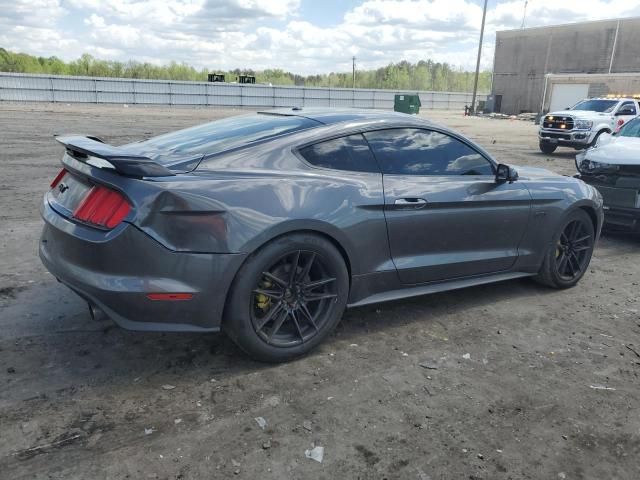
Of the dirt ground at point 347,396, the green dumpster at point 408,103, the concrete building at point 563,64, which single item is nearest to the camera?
the dirt ground at point 347,396

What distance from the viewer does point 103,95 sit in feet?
128

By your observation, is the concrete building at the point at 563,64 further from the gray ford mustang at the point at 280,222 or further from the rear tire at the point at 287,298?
the rear tire at the point at 287,298

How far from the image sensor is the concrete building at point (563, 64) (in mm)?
39750

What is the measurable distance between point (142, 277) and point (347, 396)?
4.43ft

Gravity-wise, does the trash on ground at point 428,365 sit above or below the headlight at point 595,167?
below

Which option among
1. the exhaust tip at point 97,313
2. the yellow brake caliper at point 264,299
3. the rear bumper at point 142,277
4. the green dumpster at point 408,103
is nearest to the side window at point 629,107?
the yellow brake caliper at point 264,299

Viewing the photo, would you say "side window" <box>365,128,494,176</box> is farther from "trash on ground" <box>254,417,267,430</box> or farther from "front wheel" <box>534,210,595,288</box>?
"trash on ground" <box>254,417,267,430</box>

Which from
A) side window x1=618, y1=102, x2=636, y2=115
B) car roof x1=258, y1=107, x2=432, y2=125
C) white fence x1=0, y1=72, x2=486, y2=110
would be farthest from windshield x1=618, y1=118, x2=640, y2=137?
white fence x1=0, y1=72, x2=486, y2=110

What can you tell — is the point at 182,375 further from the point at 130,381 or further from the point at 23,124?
the point at 23,124

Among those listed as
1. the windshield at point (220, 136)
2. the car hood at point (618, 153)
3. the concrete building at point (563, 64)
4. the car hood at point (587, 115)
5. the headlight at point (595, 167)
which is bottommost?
the headlight at point (595, 167)

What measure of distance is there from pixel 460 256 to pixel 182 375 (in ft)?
7.33

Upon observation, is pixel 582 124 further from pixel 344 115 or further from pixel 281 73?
pixel 281 73

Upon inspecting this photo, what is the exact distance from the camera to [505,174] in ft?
14.1

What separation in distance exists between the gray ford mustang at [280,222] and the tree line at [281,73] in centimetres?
7410
